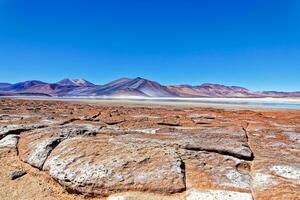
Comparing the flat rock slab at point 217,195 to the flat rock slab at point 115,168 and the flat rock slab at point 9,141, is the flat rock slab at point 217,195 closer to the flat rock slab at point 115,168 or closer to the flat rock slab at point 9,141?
the flat rock slab at point 115,168

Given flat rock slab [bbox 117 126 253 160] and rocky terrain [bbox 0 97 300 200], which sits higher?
flat rock slab [bbox 117 126 253 160]

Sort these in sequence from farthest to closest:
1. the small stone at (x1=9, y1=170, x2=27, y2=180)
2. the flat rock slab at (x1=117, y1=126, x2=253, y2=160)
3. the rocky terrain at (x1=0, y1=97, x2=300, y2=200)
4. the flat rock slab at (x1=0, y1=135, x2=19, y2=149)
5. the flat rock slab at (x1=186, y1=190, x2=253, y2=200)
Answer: the flat rock slab at (x1=0, y1=135, x2=19, y2=149), the flat rock slab at (x1=117, y1=126, x2=253, y2=160), the small stone at (x1=9, y1=170, x2=27, y2=180), the rocky terrain at (x1=0, y1=97, x2=300, y2=200), the flat rock slab at (x1=186, y1=190, x2=253, y2=200)

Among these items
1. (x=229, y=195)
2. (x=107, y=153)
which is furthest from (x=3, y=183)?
(x=229, y=195)

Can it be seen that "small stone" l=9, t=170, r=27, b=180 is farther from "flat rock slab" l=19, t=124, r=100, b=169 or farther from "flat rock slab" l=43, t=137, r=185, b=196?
"flat rock slab" l=43, t=137, r=185, b=196

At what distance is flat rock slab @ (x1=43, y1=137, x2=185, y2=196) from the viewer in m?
8.29

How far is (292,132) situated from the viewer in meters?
14.8

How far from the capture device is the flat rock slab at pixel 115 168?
8289mm

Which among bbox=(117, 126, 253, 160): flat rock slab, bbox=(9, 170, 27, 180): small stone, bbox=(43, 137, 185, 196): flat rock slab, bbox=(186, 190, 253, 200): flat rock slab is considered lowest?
bbox=(9, 170, 27, 180): small stone

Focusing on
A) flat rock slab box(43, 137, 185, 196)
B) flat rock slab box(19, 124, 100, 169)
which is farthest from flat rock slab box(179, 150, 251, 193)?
flat rock slab box(19, 124, 100, 169)

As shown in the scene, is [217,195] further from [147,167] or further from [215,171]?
[147,167]

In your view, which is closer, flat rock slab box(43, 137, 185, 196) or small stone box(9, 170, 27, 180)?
flat rock slab box(43, 137, 185, 196)

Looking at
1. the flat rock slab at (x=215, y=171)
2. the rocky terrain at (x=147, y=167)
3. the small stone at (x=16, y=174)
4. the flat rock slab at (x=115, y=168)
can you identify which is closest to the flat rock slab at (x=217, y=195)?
the rocky terrain at (x=147, y=167)

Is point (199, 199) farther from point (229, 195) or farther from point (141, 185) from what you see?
point (141, 185)

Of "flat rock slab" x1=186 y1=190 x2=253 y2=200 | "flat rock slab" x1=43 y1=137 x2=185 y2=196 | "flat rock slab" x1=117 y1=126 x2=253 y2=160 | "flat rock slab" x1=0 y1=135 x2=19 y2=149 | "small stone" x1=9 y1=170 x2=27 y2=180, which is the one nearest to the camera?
"flat rock slab" x1=186 y1=190 x2=253 y2=200
